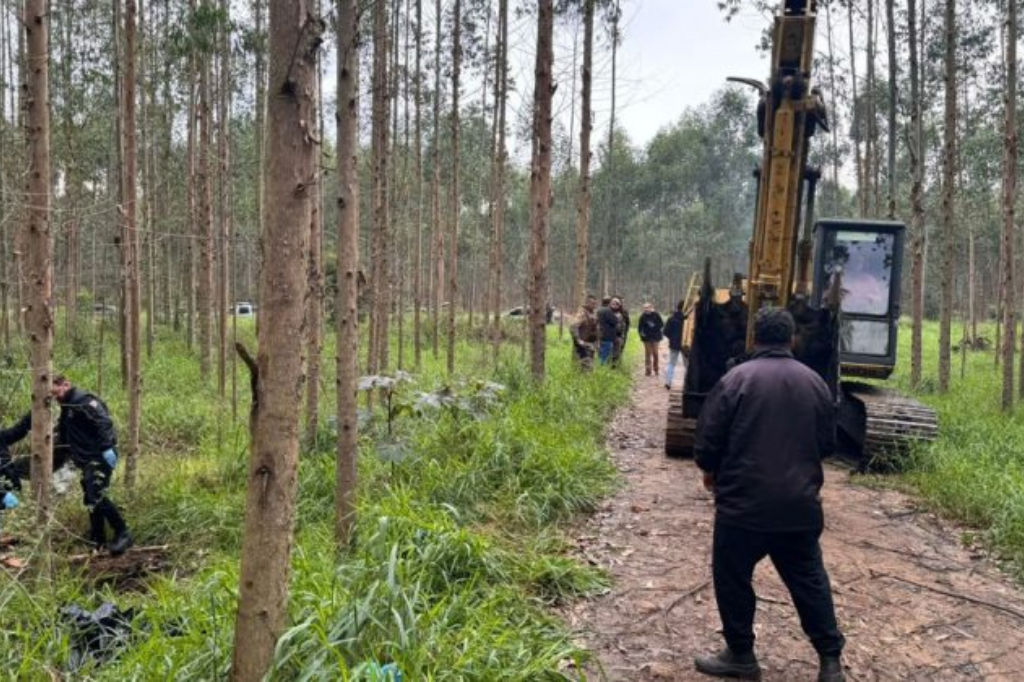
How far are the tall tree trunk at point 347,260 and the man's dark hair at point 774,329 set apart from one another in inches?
107

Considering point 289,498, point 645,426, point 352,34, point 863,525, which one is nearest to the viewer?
point 289,498

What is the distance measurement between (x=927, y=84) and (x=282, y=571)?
27.2 m

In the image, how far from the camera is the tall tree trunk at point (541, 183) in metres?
10.7

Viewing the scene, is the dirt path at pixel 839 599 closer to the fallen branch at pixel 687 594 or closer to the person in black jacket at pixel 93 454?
the fallen branch at pixel 687 594

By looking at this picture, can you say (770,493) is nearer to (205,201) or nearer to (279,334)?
(279,334)

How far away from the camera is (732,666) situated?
12.9 ft

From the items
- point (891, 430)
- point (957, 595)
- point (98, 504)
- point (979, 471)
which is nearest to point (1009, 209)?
point (891, 430)

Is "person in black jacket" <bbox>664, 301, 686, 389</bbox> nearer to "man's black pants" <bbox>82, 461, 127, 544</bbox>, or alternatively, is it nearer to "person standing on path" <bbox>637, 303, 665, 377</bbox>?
"person standing on path" <bbox>637, 303, 665, 377</bbox>

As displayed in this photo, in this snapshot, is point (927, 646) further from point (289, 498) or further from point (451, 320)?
point (451, 320)

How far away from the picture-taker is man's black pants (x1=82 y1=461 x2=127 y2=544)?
7242 millimetres

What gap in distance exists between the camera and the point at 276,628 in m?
3.03

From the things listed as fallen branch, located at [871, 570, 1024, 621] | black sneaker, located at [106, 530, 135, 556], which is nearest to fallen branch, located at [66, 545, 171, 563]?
black sneaker, located at [106, 530, 135, 556]

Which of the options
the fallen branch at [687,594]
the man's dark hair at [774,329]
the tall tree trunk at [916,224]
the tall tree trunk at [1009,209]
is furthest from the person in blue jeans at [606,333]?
the man's dark hair at [774,329]

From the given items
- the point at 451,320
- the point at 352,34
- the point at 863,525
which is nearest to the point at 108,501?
the point at 352,34
